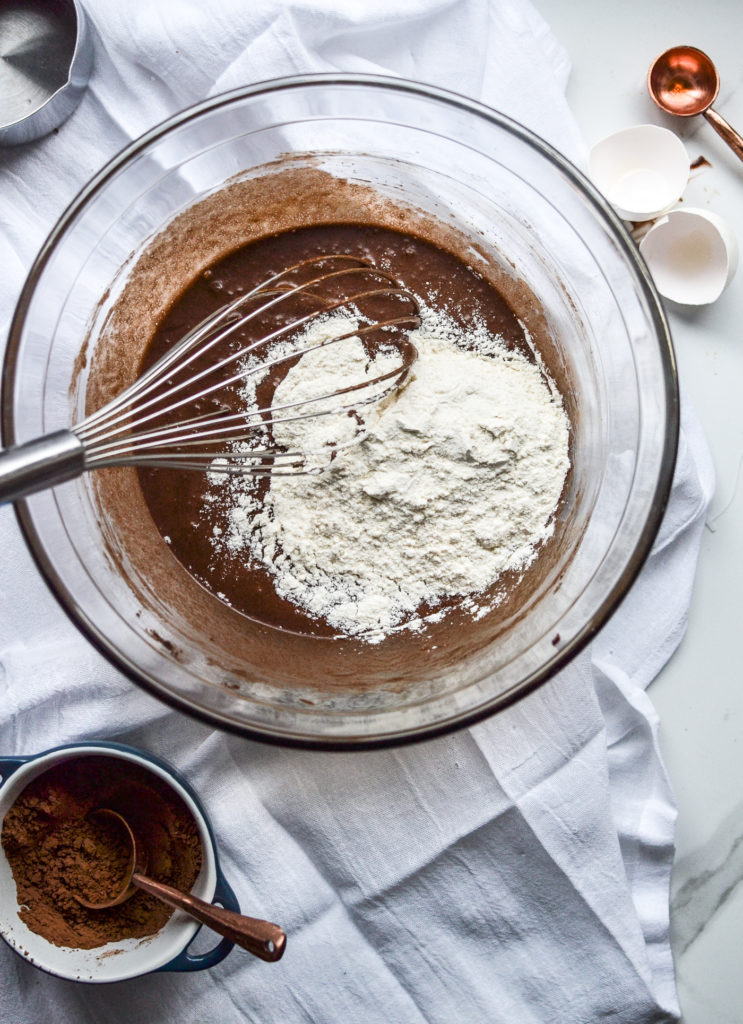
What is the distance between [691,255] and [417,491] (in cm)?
61

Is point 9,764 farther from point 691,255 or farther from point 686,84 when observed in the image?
point 686,84

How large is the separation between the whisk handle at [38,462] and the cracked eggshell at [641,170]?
0.94 m

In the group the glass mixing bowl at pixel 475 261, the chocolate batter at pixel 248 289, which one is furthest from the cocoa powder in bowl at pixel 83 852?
the chocolate batter at pixel 248 289

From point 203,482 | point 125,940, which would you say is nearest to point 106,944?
point 125,940

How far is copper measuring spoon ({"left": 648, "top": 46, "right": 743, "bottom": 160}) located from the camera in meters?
1.33

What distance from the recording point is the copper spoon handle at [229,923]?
3.45 feet

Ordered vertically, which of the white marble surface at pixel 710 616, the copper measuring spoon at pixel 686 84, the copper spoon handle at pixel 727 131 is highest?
the copper measuring spoon at pixel 686 84

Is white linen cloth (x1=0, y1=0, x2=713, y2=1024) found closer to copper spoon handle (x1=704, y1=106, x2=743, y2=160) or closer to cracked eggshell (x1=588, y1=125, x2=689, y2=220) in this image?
cracked eggshell (x1=588, y1=125, x2=689, y2=220)

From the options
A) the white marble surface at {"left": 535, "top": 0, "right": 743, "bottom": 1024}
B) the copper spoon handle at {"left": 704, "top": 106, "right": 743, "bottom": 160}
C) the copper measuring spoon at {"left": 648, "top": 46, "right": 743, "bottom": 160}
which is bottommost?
the white marble surface at {"left": 535, "top": 0, "right": 743, "bottom": 1024}

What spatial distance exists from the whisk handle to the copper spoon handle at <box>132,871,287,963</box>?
0.59 metres

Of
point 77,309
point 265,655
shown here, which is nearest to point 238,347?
point 77,309

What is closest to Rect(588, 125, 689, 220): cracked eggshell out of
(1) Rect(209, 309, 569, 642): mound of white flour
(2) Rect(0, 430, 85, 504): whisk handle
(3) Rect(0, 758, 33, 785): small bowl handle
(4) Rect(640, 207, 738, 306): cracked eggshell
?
(4) Rect(640, 207, 738, 306): cracked eggshell

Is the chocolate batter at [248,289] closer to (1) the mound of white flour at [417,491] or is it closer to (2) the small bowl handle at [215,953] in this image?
(1) the mound of white flour at [417,491]

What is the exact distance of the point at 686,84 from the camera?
4.42 ft
